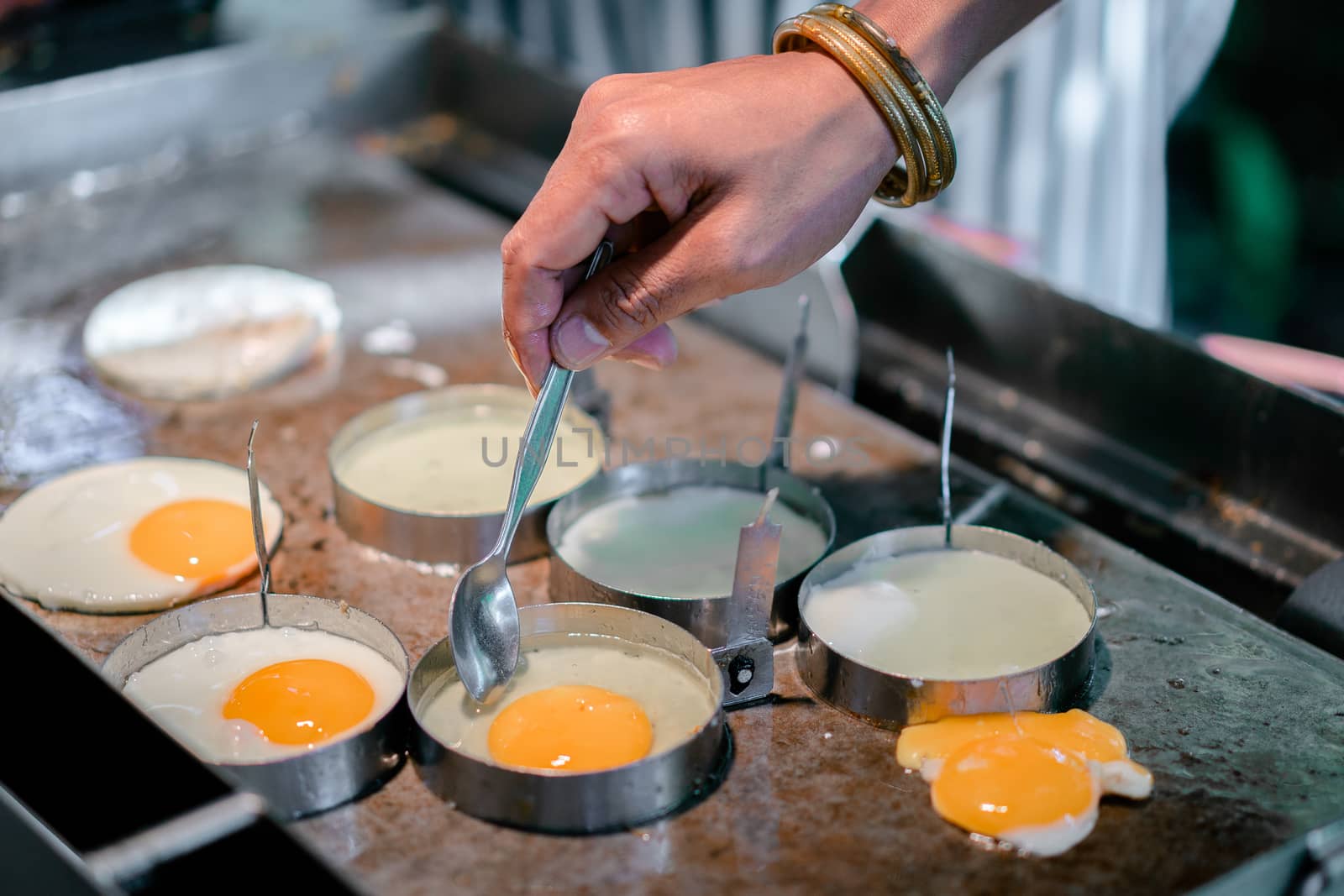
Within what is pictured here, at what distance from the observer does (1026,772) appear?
5.98 ft

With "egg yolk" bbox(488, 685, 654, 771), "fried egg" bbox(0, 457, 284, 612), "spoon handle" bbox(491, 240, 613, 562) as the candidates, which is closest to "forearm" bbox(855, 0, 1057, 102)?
"spoon handle" bbox(491, 240, 613, 562)

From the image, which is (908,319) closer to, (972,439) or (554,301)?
(972,439)

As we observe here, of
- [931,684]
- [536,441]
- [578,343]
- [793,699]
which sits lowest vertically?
[793,699]

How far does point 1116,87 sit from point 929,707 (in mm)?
2834

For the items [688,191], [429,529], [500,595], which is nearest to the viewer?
[688,191]

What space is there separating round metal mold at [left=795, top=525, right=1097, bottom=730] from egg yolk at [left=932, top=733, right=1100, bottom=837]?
73 mm

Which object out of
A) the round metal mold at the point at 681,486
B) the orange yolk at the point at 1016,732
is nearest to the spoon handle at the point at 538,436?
the round metal mold at the point at 681,486

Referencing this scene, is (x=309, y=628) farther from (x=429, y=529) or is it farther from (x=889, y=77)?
(x=889, y=77)

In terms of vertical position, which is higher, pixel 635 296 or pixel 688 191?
pixel 688 191

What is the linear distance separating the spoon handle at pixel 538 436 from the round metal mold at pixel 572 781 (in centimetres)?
22

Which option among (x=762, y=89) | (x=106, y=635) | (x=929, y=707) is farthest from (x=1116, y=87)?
(x=106, y=635)

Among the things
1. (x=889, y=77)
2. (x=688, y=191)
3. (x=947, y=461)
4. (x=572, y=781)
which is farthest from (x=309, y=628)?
(x=889, y=77)

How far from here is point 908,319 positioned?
329 cm

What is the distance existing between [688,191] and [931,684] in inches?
32.4
